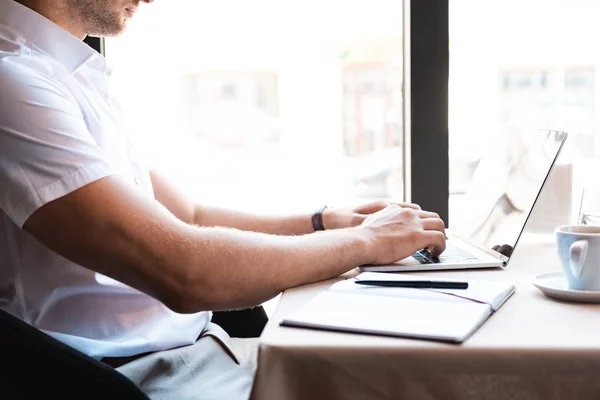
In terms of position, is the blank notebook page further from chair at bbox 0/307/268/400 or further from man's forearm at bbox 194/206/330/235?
man's forearm at bbox 194/206/330/235

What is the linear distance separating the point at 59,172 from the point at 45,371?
29 cm

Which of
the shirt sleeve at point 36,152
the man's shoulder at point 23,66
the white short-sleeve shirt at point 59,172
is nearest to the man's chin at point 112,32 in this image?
the white short-sleeve shirt at point 59,172

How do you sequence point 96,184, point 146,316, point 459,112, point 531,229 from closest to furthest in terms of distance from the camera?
point 96,184, point 146,316, point 531,229, point 459,112

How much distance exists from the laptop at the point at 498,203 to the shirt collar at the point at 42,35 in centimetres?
69

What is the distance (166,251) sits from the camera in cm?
98

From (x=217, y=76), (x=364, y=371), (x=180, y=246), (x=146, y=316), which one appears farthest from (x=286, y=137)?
(x=364, y=371)

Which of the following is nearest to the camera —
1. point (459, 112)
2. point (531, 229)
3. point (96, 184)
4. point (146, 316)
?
point (96, 184)

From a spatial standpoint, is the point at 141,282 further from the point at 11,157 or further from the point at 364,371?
the point at 364,371

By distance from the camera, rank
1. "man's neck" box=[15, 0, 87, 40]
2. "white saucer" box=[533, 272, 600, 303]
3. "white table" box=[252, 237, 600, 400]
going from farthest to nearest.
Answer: "man's neck" box=[15, 0, 87, 40]
"white saucer" box=[533, 272, 600, 303]
"white table" box=[252, 237, 600, 400]

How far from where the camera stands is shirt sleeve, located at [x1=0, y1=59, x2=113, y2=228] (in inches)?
38.6

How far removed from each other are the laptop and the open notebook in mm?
171

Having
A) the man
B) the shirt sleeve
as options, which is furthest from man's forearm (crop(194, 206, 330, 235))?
the shirt sleeve

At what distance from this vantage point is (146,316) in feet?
3.99

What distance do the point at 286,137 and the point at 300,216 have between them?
22.5 inches
